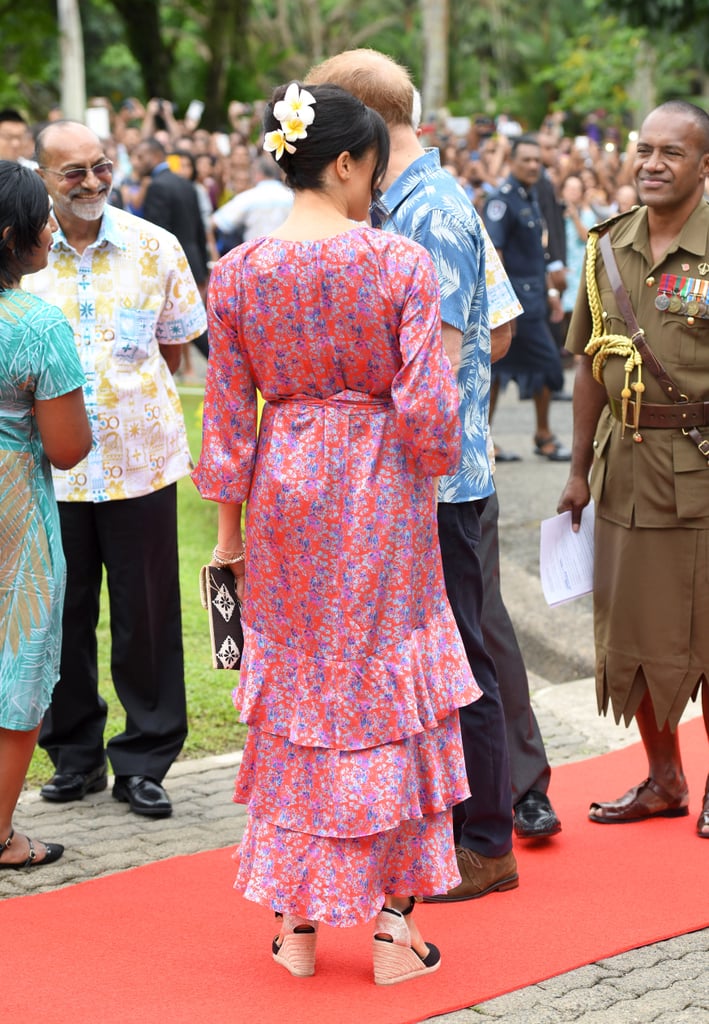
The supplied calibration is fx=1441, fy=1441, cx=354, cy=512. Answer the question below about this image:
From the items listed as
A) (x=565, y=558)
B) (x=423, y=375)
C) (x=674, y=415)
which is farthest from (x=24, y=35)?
(x=423, y=375)

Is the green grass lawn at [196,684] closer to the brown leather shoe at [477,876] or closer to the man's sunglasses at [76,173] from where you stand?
the brown leather shoe at [477,876]

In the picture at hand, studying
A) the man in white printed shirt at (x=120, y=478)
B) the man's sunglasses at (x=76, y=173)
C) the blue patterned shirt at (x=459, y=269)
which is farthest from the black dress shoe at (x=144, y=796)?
the man's sunglasses at (x=76, y=173)

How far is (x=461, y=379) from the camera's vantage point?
12.7 feet

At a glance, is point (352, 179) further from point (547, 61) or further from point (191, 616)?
point (547, 61)

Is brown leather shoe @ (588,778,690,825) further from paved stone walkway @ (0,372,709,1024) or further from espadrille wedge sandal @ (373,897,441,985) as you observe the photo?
espadrille wedge sandal @ (373,897,441,985)

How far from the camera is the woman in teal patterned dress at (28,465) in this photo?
3.92m

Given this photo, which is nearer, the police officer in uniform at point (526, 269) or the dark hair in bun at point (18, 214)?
the dark hair in bun at point (18, 214)

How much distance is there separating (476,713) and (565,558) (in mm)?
873

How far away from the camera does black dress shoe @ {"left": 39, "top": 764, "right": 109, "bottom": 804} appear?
16.3 feet

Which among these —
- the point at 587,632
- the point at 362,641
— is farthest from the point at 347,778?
the point at 587,632

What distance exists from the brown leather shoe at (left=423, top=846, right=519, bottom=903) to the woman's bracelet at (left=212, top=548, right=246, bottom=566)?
3.86 ft

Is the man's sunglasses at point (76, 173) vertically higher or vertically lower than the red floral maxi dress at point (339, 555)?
higher

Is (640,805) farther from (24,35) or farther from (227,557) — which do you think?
(24,35)

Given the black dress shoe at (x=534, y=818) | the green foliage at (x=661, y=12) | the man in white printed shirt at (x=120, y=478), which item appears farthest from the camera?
the green foliage at (x=661, y=12)
